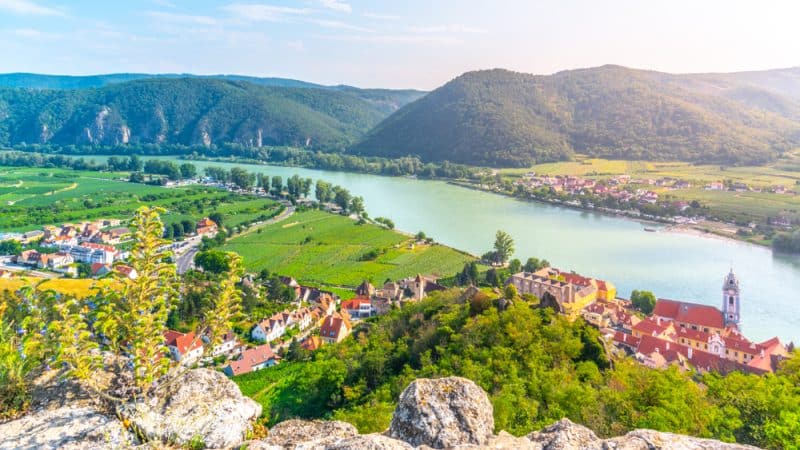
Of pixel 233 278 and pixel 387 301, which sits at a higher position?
pixel 233 278

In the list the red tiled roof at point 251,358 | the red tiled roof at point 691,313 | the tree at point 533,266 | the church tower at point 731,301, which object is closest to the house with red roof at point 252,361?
the red tiled roof at point 251,358

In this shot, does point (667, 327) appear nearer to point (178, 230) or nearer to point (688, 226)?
point (688, 226)

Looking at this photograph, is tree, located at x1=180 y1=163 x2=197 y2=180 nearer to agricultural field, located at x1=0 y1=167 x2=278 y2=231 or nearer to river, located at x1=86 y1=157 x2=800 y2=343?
agricultural field, located at x1=0 y1=167 x2=278 y2=231

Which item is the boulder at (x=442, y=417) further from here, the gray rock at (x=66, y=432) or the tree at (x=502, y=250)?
the tree at (x=502, y=250)

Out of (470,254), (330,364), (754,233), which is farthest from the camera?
(754,233)

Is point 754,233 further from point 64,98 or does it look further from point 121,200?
point 64,98

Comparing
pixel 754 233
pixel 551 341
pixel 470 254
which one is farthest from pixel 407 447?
pixel 754 233
